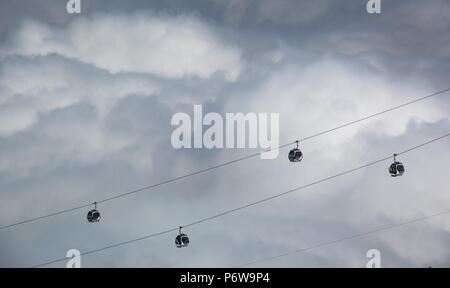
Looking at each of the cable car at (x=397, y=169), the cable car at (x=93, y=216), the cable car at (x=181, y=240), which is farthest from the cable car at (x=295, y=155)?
the cable car at (x=93, y=216)

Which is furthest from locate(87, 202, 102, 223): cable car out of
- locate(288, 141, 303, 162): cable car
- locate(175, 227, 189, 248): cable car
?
locate(288, 141, 303, 162): cable car

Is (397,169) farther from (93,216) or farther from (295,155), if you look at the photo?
(93,216)

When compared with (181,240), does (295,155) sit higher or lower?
higher

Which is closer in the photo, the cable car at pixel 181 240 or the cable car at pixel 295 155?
the cable car at pixel 295 155

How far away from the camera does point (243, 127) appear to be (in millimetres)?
17844

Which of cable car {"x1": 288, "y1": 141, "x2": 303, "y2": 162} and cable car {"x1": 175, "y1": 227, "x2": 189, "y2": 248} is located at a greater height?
cable car {"x1": 288, "y1": 141, "x2": 303, "y2": 162}

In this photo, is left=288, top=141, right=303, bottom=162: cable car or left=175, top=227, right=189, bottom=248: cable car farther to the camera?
left=175, top=227, right=189, bottom=248: cable car

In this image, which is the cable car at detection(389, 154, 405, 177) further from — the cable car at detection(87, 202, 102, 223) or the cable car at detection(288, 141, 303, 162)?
the cable car at detection(87, 202, 102, 223)

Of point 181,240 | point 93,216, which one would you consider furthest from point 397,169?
point 93,216

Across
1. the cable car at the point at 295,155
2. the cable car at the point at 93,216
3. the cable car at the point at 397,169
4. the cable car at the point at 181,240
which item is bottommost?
the cable car at the point at 181,240

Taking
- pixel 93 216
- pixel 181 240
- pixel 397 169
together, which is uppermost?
pixel 397 169

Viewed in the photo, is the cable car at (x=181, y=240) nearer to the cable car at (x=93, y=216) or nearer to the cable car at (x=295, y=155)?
the cable car at (x=93, y=216)
